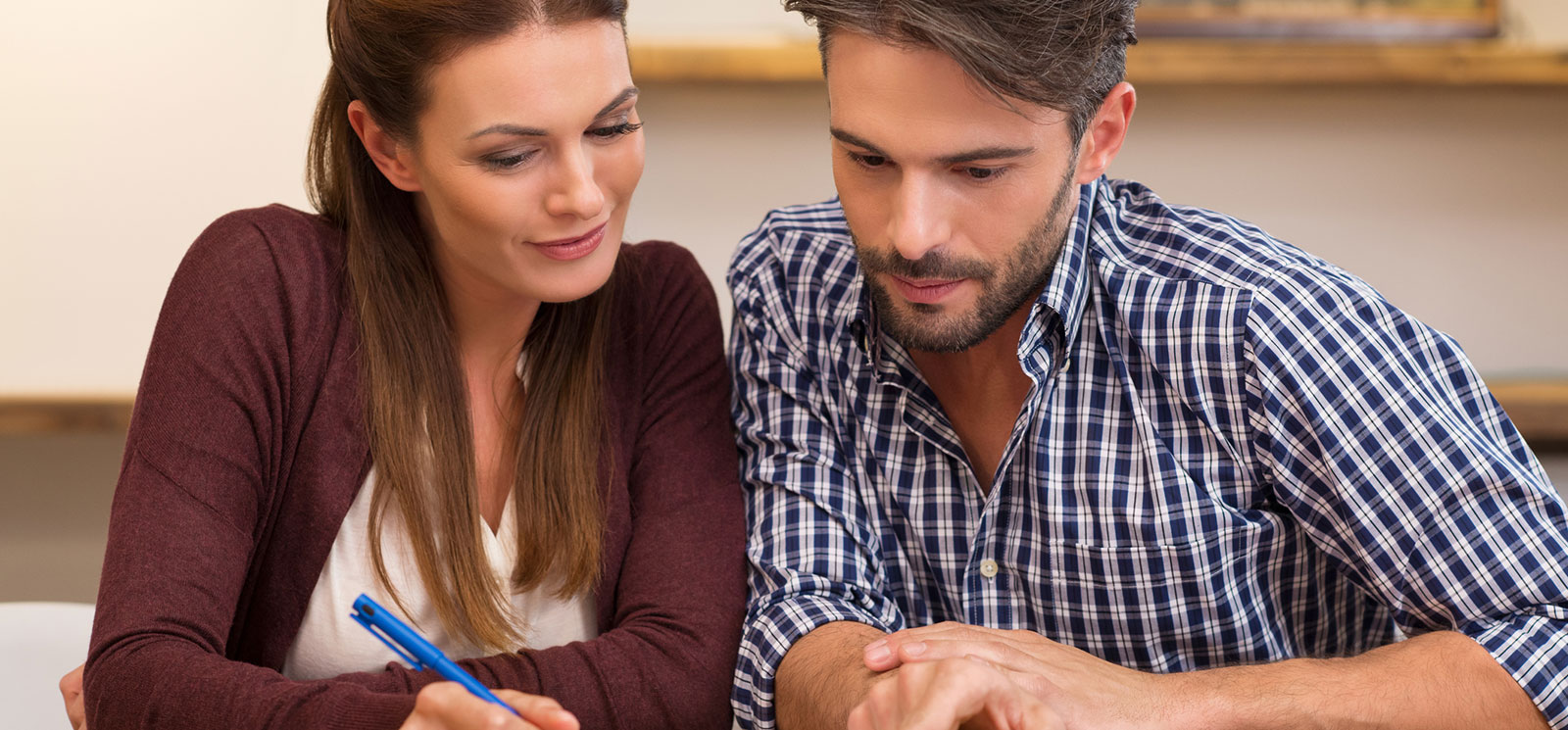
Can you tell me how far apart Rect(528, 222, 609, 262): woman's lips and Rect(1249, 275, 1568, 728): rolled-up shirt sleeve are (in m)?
0.63

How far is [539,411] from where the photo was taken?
4.37ft

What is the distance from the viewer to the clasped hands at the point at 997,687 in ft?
3.20

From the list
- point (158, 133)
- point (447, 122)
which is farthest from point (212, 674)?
point (158, 133)

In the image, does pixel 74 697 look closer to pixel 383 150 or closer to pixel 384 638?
pixel 384 638

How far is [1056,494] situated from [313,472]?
2.34 ft

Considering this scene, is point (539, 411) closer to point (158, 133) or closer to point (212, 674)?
point (212, 674)

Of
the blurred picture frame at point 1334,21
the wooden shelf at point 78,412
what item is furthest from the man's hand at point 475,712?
the blurred picture frame at point 1334,21

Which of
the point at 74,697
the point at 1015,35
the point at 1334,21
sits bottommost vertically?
the point at 74,697

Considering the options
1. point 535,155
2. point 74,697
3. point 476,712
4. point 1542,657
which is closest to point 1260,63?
point 1542,657

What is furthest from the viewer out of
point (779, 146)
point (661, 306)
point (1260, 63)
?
point (779, 146)

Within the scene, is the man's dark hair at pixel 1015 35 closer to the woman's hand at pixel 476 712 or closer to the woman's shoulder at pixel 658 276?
the woman's shoulder at pixel 658 276

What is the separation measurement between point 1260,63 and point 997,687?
1.27m

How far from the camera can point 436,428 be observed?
4.17 ft

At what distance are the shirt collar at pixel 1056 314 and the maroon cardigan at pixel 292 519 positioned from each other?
193 millimetres
